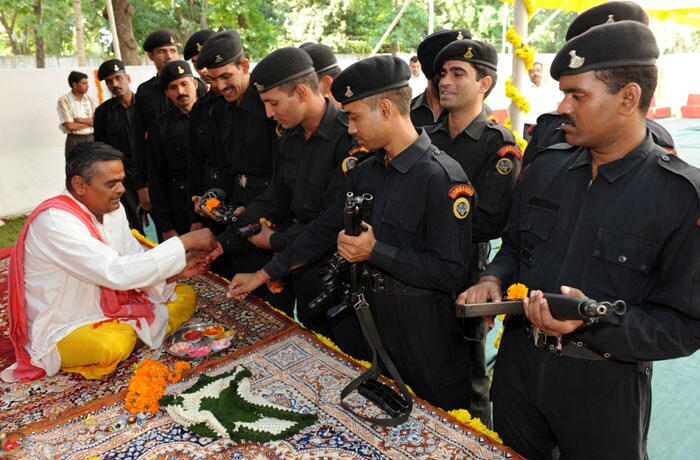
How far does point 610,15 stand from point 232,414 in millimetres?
2986

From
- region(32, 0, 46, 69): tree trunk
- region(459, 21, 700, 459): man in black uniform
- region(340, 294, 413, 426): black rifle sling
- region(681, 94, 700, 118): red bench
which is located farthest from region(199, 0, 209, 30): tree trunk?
region(681, 94, 700, 118): red bench

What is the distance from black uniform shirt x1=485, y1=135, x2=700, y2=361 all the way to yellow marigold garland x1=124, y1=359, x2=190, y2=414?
179cm

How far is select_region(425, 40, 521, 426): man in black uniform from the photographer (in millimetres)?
2959

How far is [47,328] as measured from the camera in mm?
2838

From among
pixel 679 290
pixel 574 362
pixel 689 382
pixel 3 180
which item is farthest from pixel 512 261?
pixel 3 180

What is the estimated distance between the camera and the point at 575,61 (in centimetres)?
177

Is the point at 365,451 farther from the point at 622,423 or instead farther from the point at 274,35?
the point at 274,35

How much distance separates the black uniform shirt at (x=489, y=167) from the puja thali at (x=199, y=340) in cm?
163

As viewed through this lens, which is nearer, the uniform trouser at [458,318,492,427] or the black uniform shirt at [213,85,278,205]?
the uniform trouser at [458,318,492,427]

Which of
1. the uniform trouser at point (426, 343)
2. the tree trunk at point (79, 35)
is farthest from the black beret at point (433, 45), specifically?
the tree trunk at point (79, 35)

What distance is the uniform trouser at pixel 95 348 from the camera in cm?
272

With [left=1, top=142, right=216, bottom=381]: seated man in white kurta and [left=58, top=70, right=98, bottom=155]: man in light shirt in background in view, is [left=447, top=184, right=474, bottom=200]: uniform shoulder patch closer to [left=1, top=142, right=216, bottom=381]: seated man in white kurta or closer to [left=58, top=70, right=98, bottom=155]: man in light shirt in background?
[left=1, top=142, right=216, bottom=381]: seated man in white kurta

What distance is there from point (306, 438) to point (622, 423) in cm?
124

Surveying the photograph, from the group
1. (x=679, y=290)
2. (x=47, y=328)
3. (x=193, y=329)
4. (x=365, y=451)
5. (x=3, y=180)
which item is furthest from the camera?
(x=3, y=180)
